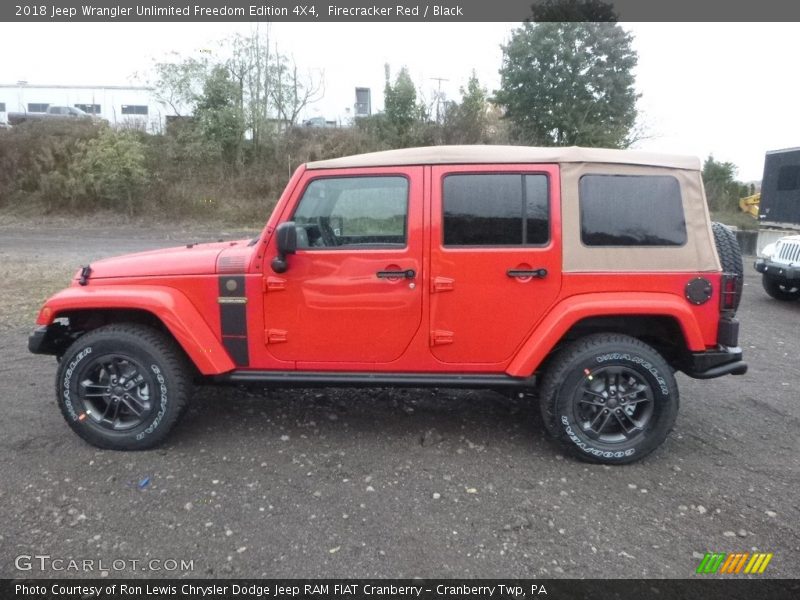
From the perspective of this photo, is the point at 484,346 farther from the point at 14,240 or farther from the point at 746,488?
the point at 14,240

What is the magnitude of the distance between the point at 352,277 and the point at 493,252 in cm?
87

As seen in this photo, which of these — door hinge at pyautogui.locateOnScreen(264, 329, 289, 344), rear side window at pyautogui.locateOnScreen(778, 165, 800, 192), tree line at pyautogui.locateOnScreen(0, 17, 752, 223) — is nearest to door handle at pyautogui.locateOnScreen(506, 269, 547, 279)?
Result: door hinge at pyautogui.locateOnScreen(264, 329, 289, 344)

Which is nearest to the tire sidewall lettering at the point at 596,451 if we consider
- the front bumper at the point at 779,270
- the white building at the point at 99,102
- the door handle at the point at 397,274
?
the door handle at the point at 397,274

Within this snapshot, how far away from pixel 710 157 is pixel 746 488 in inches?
1022

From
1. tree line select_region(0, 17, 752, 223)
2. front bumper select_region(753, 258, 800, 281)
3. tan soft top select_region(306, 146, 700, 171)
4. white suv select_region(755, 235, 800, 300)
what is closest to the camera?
tan soft top select_region(306, 146, 700, 171)

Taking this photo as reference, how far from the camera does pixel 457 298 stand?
3.50 m

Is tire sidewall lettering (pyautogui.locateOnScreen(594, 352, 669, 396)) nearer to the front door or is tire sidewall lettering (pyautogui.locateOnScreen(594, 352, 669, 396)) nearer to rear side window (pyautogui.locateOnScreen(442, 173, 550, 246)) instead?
rear side window (pyautogui.locateOnScreen(442, 173, 550, 246))

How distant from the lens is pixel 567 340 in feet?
12.1

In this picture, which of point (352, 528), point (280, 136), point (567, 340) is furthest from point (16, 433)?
point (280, 136)

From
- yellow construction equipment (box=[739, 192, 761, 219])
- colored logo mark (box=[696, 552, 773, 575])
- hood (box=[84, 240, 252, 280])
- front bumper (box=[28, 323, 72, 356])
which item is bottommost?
colored logo mark (box=[696, 552, 773, 575])

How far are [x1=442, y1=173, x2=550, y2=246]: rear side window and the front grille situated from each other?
741 centimetres

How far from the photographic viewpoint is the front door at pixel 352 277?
3.51 metres

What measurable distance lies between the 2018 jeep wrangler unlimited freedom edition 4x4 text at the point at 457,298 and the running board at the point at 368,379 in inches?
0.5

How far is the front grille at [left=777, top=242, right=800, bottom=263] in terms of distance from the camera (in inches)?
346
